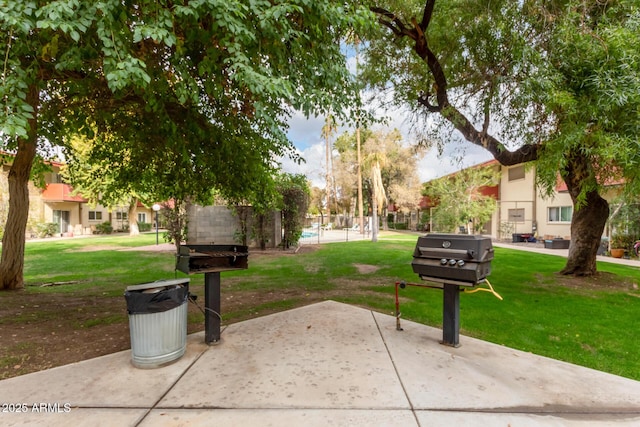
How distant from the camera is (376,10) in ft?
21.7

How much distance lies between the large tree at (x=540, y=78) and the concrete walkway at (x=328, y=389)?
10.8 feet

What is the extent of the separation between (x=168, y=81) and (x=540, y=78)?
600 cm

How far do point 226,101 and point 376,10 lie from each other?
373 cm

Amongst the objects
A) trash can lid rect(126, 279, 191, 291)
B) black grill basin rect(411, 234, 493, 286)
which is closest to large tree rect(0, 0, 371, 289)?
trash can lid rect(126, 279, 191, 291)

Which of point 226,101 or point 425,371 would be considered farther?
point 226,101

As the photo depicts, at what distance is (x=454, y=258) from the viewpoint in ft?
11.6

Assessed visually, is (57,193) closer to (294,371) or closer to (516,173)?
(294,371)

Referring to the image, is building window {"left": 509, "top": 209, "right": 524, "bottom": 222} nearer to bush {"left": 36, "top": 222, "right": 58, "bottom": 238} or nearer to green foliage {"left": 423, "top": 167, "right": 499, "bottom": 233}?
green foliage {"left": 423, "top": 167, "right": 499, "bottom": 233}

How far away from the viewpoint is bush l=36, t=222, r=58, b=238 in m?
23.8

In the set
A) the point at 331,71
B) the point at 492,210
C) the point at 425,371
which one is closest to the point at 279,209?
the point at 331,71

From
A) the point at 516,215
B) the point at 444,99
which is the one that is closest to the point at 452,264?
the point at 444,99

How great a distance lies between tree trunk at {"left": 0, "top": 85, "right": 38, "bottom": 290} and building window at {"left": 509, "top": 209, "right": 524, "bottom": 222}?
976 inches

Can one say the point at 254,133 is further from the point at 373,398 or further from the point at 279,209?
the point at 279,209

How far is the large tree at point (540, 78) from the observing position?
184 inches
